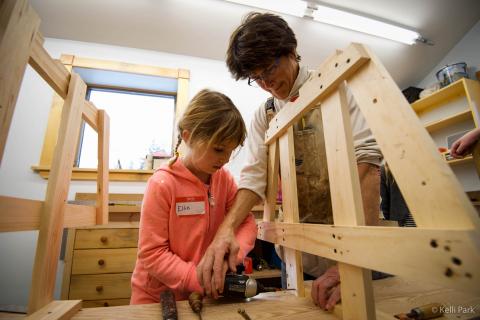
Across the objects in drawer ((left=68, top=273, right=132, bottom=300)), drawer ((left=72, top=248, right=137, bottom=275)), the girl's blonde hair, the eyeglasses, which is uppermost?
the eyeglasses

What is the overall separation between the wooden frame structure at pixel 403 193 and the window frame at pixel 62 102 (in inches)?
74.0

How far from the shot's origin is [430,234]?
1.07 feet

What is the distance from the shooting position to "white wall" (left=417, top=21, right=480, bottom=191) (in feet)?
8.22

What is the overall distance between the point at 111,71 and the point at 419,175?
110 inches

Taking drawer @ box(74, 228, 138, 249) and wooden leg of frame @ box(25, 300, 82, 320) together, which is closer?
wooden leg of frame @ box(25, 300, 82, 320)

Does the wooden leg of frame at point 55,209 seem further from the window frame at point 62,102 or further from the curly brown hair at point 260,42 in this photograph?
the window frame at point 62,102

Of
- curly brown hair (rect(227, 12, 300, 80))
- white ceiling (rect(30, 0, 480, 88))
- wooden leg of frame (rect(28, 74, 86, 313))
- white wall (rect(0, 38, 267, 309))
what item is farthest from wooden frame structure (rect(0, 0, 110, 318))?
white ceiling (rect(30, 0, 480, 88))

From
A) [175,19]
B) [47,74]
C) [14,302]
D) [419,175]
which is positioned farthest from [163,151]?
[419,175]

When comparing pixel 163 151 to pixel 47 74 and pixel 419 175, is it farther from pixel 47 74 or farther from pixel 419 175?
pixel 419 175

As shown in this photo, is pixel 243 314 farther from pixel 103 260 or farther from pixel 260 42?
pixel 103 260

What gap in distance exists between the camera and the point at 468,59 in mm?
2686

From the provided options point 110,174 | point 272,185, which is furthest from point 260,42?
point 110,174

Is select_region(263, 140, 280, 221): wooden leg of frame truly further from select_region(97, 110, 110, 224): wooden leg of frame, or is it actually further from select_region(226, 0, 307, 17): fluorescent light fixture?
select_region(226, 0, 307, 17): fluorescent light fixture

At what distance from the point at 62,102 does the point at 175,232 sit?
2.27 metres
